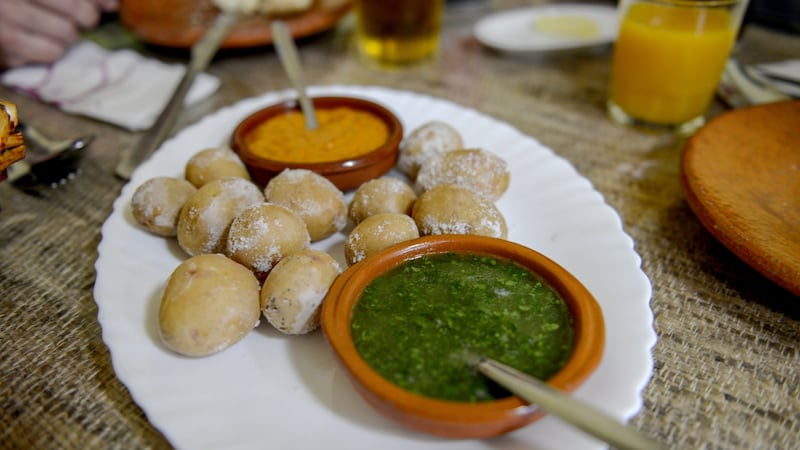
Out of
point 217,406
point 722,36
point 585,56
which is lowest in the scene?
point 585,56

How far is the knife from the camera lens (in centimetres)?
182

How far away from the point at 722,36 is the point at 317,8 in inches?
69.6

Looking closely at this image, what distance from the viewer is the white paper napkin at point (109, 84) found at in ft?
6.83

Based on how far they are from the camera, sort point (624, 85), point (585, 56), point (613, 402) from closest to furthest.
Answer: point (613, 402) → point (624, 85) → point (585, 56)

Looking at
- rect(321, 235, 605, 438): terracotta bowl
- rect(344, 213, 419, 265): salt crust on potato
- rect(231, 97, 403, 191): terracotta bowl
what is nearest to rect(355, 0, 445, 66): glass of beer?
rect(231, 97, 403, 191): terracotta bowl

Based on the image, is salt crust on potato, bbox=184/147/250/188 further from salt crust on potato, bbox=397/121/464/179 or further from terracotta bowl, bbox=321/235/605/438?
terracotta bowl, bbox=321/235/605/438

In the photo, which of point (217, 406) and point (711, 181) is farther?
point (711, 181)

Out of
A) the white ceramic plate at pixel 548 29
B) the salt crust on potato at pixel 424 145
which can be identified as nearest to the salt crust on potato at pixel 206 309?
the salt crust on potato at pixel 424 145

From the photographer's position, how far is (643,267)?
4.62ft

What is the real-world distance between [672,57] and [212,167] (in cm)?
148

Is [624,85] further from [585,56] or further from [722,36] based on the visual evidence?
[585,56]

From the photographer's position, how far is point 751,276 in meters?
1.34

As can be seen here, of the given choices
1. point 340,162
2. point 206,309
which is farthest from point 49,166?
point 206,309

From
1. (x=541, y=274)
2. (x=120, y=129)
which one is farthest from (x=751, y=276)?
(x=120, y=129)
